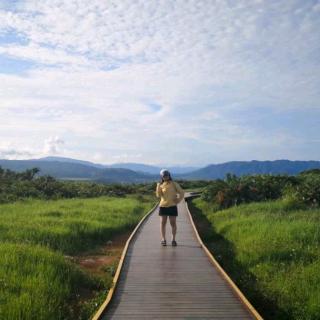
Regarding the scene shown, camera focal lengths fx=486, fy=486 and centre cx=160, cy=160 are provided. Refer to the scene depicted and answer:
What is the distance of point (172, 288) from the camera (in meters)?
8.75

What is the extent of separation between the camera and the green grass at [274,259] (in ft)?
27.2

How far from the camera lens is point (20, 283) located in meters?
8.38

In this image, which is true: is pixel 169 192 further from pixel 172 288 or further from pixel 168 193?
pixel 172 288

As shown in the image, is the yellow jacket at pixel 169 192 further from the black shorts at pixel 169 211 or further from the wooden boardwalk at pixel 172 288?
the wooden boardwalk at pixel 172 288

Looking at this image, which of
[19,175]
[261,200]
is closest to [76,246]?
[261,200]

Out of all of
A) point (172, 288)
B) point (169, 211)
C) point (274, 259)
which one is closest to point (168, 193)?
point (169, 211)

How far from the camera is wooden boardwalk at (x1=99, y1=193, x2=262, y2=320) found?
7.36 meters

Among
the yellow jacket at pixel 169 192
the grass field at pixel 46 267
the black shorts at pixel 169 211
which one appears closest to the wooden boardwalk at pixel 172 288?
the grass field at pixel 46 267

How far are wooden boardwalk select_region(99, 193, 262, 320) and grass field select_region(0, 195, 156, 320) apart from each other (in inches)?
23.3

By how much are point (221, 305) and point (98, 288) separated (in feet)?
9.58

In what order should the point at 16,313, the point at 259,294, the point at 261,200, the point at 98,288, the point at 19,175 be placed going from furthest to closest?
the point at 19,175 → the point at 261,200 → the point at 98,288 → the point at 259,294 → the point at 16,313

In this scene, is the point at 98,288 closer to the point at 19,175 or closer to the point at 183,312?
the point at 183,312

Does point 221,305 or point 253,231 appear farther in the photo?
point 253,231

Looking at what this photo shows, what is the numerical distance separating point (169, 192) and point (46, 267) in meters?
4.15
